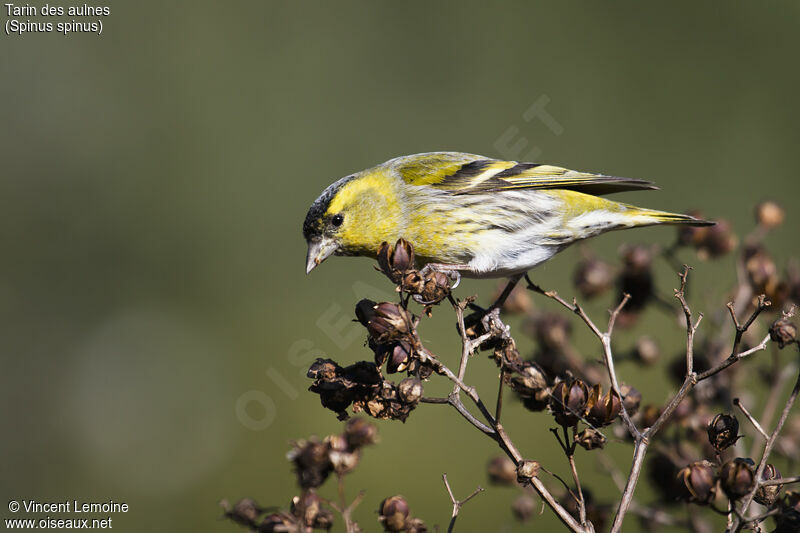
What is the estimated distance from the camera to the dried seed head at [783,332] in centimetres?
167

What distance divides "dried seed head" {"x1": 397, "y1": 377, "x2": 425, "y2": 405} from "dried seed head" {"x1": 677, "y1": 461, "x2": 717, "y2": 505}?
60cm

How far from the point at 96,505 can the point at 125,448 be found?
2.54 feet

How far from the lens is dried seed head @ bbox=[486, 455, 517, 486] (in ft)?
7.59

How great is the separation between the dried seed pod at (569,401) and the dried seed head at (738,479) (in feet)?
1.10

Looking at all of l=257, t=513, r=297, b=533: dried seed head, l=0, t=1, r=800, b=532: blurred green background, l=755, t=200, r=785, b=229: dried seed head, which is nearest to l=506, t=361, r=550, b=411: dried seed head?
l=257, t=513, r=297, b=533: dried seed head

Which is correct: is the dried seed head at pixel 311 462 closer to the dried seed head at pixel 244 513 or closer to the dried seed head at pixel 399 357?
the dried seed head at pixel 244 513

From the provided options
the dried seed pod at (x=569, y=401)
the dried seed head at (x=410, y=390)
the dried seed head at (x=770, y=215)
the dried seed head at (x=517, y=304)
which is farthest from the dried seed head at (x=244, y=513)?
the dried seed head at (x=770, y=215)

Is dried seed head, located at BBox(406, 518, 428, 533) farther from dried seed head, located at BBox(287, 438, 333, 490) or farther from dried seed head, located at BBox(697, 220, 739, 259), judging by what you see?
dried seed head, located at BBox(697, 220, 739, 259)

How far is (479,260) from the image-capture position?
2.75 meters

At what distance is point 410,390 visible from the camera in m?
1.69

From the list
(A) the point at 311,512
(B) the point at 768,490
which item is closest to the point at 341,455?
(A) the point at 311,512

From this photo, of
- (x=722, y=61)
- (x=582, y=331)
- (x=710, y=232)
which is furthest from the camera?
(x=722, y=61)

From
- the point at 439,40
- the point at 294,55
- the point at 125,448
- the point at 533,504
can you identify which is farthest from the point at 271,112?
the point at 533,504

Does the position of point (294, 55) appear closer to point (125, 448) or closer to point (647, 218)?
point (125, 448)
